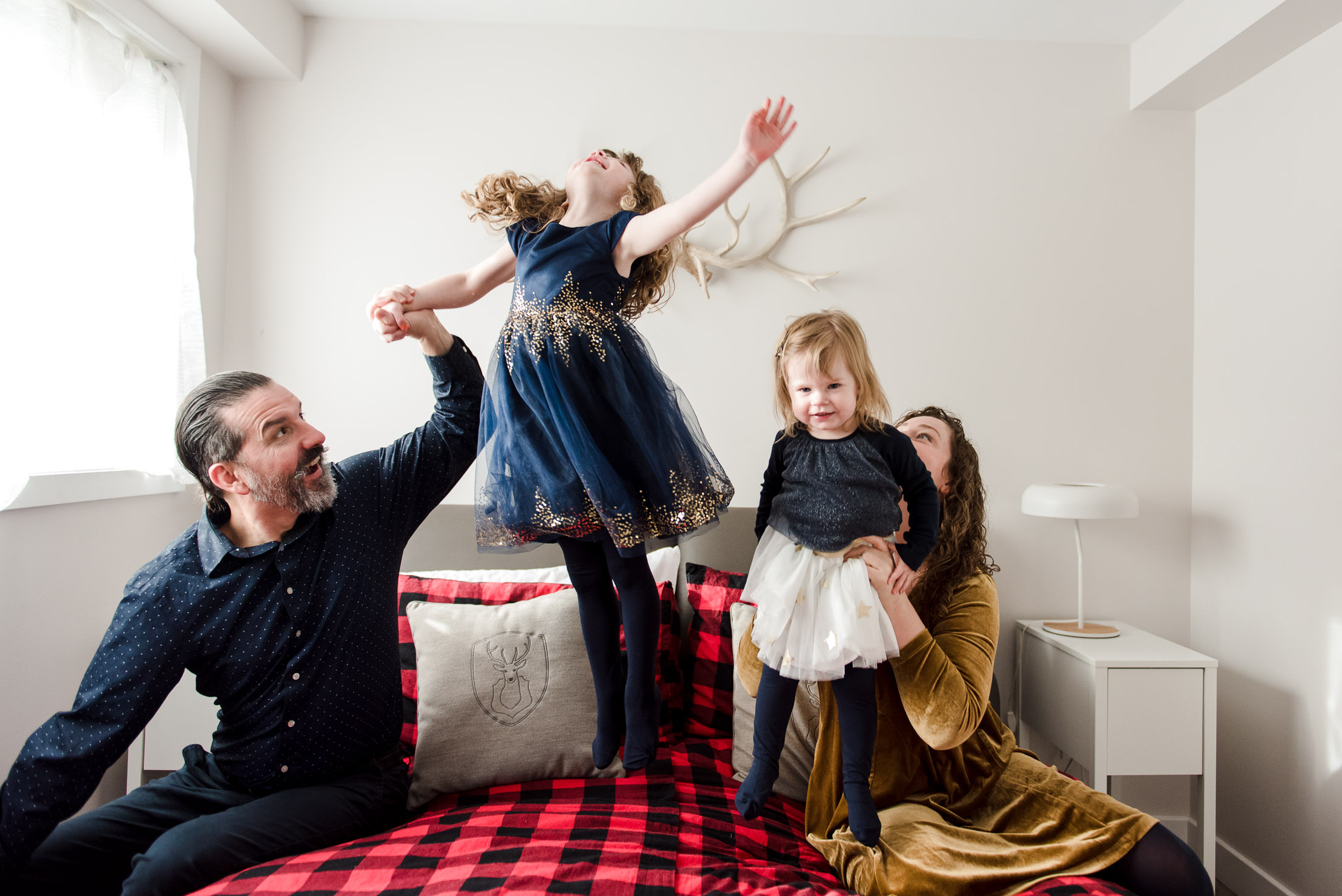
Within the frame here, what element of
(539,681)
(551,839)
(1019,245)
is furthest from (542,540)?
(1019,245)

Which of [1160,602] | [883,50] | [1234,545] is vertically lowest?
[1160,602]

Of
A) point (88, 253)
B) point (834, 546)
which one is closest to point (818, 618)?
point (834, 546)

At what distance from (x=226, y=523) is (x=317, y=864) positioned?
73 centimetres

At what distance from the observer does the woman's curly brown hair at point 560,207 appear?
1265 mm

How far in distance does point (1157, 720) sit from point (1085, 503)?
65 centimetres

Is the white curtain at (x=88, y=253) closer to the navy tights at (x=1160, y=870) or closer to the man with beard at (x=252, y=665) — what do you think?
the man with beard at (x=252, y=665)

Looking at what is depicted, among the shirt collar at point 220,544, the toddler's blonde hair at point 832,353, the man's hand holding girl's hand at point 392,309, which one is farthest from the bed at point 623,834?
the man's hand holding girl's hand at point 392,309

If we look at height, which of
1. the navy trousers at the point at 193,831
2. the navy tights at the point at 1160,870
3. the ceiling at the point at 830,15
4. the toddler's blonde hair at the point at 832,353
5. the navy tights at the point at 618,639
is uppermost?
the ceiling at the point at 830,15

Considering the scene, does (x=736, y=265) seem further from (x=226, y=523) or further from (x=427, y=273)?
(x=226, y=523)

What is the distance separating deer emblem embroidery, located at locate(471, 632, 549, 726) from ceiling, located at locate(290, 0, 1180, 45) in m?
2.03

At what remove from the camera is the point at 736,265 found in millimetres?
2596

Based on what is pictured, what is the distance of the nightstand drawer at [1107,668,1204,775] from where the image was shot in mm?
2174

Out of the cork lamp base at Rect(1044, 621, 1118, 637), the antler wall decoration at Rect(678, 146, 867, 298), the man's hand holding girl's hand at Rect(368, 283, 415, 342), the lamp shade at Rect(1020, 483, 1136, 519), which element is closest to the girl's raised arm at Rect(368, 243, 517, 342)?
the man's hand holding girl's hand at Rect(368, 283, 415, 342)

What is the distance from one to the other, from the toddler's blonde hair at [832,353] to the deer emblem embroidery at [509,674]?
0.91 meters
